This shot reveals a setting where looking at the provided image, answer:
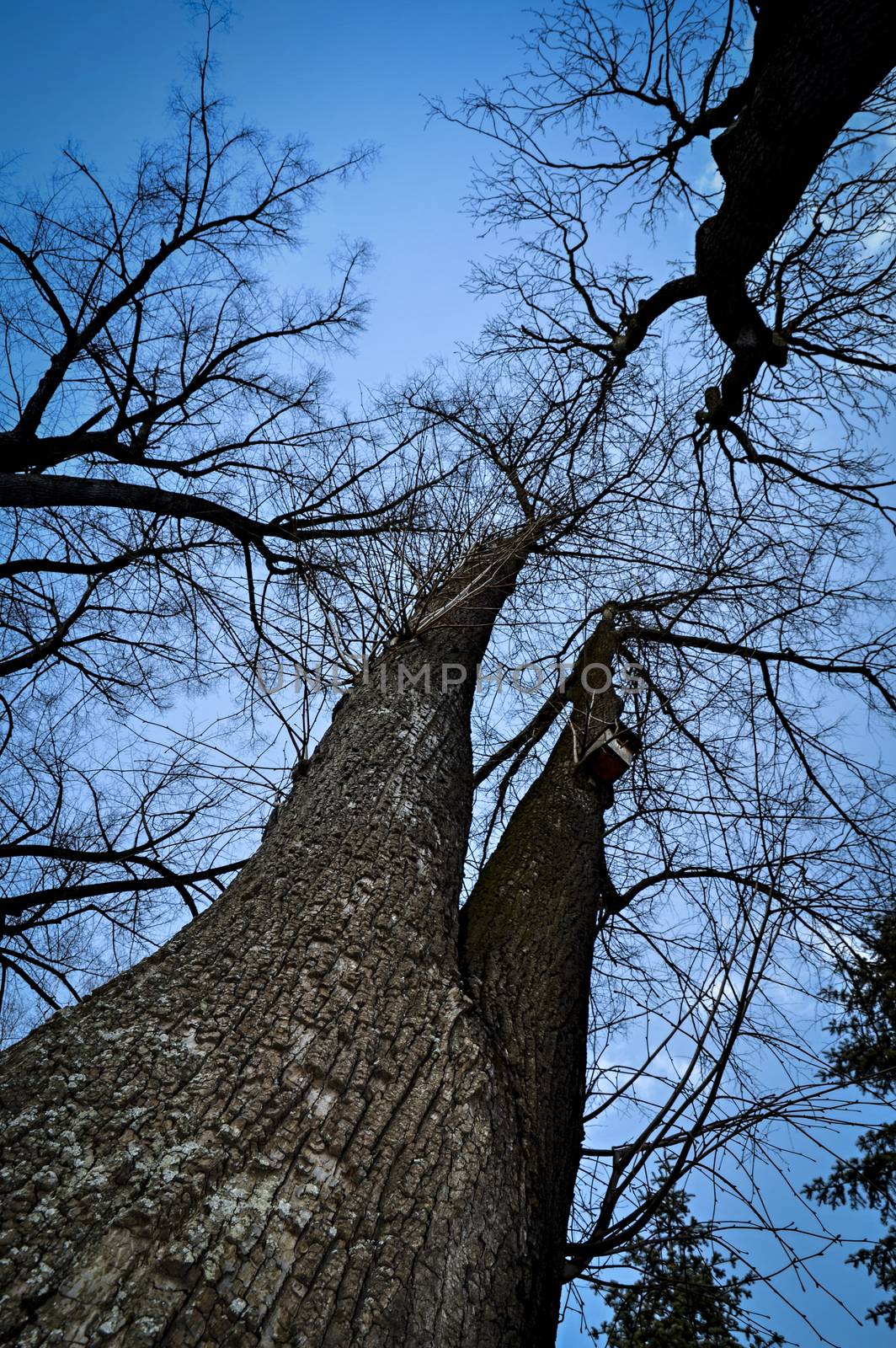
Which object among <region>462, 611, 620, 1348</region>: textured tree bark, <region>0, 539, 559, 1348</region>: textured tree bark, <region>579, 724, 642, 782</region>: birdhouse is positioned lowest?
<region>0, 539, 559, 1348</region>: textured tree bark

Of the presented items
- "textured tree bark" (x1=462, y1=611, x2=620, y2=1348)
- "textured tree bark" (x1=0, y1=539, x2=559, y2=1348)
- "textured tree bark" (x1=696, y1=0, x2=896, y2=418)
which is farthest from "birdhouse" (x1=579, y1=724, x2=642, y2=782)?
"textured tree bark" (x1=696, y1=0, x2=896, y2=418)

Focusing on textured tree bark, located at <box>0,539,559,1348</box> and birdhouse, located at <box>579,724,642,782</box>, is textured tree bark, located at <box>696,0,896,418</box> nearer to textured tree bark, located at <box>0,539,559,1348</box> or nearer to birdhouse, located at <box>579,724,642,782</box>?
birdhouse, located at <box>579,724,642,782</box>

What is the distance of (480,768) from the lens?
346cm

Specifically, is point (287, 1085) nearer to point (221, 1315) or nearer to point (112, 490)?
point (221, 1315)

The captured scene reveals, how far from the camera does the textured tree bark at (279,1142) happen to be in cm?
86

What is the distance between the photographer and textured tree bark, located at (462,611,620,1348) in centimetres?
127

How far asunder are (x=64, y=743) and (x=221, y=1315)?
3157mm

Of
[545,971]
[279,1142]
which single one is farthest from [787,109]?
[279,1142]

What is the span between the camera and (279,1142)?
3.43ft

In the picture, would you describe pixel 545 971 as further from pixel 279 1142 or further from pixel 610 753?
pixel 610 753

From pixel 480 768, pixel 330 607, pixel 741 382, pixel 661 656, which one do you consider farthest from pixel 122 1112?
pixel 741 382

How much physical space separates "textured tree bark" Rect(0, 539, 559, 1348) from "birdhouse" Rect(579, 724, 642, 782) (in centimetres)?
107

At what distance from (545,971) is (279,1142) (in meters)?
0.82

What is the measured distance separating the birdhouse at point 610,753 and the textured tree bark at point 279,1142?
107cm
